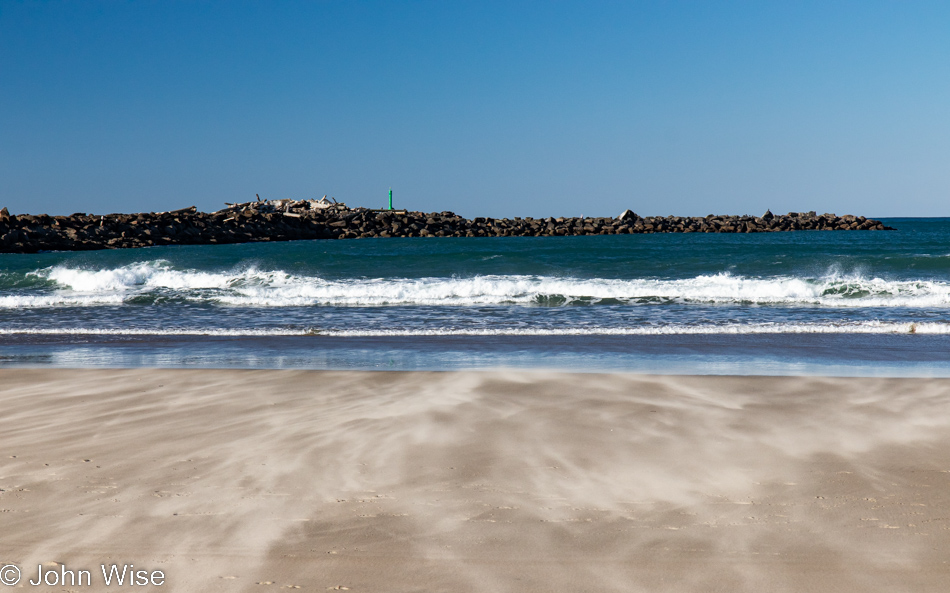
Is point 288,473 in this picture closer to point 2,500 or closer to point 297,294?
point 2,500

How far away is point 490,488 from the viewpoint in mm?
3275

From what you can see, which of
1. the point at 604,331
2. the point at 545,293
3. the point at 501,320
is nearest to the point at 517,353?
the point at 604,331

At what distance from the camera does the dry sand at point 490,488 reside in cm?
253

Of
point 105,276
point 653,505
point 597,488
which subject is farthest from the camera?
point 105,276

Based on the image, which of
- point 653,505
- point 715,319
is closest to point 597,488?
point 653,505

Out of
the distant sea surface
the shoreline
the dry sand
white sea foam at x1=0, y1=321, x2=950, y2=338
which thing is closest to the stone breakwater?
the distant sea surface

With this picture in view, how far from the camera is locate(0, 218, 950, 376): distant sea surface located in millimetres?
7293

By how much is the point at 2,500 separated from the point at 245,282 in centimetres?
1537

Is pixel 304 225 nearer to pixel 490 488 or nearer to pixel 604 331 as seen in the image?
pixel 604 331

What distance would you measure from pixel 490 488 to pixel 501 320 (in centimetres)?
748

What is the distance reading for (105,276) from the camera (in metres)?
19.3

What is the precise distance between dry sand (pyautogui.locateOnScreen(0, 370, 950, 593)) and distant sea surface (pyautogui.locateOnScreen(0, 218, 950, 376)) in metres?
1.83
